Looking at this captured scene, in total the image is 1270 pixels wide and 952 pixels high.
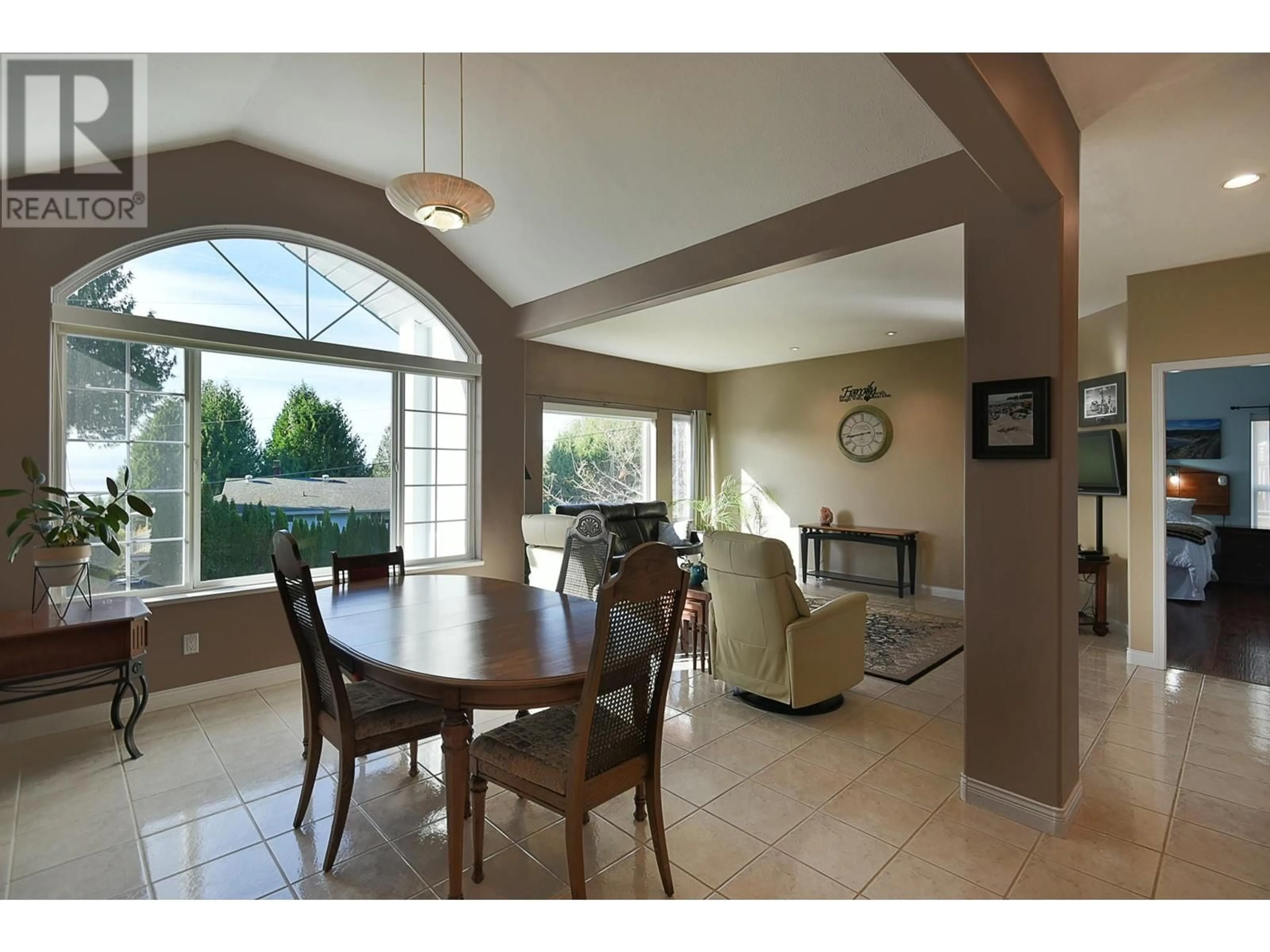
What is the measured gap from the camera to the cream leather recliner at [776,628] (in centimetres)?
300

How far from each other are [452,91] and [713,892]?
12.2 ft

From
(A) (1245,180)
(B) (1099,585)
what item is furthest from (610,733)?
(B) (1099,585)

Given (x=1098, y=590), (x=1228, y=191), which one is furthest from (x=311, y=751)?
(x=1098, y=590)

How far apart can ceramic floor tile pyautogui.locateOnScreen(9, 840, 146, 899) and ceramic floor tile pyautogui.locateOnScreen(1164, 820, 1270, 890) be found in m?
3.54

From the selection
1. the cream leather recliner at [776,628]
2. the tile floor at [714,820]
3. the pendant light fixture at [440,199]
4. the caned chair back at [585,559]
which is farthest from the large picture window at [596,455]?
the pendant light fixture at [440,199]

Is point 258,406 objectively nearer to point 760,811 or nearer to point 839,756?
point 760,811

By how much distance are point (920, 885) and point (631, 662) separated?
1209 mm

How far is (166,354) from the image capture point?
11.0 feet

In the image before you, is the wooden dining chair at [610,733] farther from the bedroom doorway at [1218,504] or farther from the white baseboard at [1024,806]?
the bedroom doorway at [1218,504]

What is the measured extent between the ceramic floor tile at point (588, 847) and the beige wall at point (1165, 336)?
13.1 feet

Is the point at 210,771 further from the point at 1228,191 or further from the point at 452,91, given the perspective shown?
the point at 1228,191

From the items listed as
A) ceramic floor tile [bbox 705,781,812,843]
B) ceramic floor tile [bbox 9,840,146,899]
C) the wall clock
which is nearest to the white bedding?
the wall clock

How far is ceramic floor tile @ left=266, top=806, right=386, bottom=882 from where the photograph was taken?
1.92 m

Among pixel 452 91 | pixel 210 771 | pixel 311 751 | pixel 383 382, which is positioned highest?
pixel 452 91
